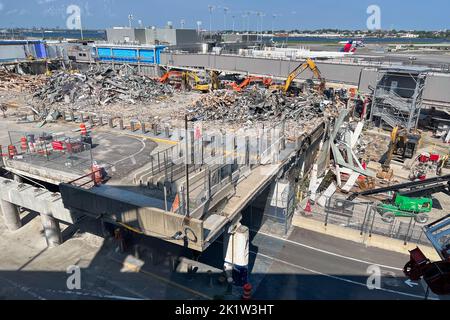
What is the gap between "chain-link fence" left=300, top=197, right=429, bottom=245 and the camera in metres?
20.0

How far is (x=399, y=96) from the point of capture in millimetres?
37156

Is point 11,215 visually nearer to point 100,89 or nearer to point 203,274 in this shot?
point 203,274

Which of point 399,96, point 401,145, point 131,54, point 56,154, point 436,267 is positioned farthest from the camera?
point 131,54

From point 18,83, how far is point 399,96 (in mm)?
55538

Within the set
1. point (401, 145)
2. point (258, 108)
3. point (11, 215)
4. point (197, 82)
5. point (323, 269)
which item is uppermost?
point (258, 108)

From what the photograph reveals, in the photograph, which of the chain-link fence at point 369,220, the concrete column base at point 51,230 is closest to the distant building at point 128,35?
the concrete column base at point 51,230

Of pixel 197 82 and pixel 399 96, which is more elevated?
pixel 399 96

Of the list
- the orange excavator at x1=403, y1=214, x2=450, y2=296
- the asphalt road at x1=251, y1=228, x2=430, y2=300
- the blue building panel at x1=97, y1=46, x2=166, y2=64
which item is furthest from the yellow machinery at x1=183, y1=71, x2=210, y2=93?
the orange excavator at x1=403, y1=214, x2=450, y2=296

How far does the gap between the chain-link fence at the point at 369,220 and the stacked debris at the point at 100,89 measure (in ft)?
90.6

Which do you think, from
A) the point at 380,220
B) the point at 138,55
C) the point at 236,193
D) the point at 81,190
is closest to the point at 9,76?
the point at 138,55

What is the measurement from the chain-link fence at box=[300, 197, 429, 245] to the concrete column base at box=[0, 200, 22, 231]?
59.8 feet

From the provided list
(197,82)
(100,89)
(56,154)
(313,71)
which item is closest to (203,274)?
(56,154)

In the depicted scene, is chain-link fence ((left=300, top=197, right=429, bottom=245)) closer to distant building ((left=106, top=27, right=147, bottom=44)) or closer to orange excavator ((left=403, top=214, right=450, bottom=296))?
orange excavator ((left=403, top=214, right=450, bottom=296))
